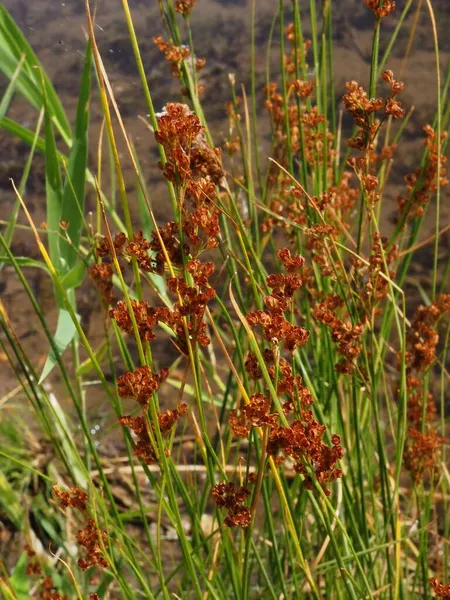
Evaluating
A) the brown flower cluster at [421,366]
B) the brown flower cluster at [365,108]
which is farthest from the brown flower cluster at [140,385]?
the brown flower cluster at [421,366]

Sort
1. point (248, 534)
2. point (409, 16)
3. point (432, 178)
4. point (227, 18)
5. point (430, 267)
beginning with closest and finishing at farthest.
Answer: point (248, 534), point (432, 178), point (430, 267), point (409, 16), point (227, 18)

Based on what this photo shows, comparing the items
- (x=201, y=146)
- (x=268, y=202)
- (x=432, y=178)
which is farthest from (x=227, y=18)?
(x=201, y=146)

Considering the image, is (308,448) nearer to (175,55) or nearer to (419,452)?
(419,452)

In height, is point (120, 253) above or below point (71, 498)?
above

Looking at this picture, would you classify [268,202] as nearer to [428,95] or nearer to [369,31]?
[428,95]

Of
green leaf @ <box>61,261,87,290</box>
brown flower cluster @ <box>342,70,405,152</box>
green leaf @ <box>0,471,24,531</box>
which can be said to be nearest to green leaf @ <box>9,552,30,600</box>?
green leaf @ <box>0,471,24,531</box>

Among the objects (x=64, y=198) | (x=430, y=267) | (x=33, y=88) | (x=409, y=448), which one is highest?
(x=33, y=88)

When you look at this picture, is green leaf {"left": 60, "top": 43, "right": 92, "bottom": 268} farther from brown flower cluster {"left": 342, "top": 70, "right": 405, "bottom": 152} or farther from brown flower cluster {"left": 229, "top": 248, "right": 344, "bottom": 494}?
brown flower cluster {"left": 229, "top": 248, "right": 344, "bottom": 494}

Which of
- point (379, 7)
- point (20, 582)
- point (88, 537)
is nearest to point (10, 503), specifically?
point (20, 582)
